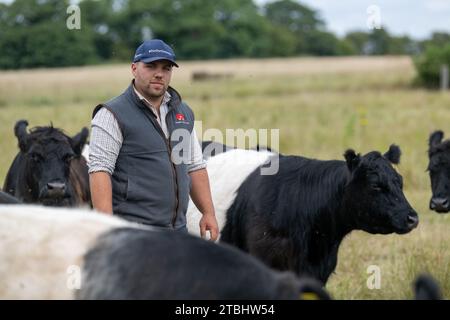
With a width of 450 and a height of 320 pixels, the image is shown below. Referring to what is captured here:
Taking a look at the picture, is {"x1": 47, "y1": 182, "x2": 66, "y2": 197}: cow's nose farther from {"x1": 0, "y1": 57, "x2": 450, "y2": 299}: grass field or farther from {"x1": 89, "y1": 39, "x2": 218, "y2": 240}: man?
{"x1": 0, "y1": 57, "x2": 450, "y2": 299}: grass field

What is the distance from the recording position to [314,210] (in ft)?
24.1

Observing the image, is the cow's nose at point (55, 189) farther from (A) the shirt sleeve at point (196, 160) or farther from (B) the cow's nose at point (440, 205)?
(B) the cow's nose at point (440, 205)

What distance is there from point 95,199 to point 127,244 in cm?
211

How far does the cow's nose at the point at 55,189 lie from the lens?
7945mm

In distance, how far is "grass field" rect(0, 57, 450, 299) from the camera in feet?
29.7

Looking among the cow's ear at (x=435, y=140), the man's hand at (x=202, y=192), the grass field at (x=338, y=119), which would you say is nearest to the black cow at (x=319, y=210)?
the grass field at (x=338, y=119)

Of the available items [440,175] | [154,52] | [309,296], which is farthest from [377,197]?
[309,296]

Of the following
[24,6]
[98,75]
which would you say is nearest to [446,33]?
[98,75]

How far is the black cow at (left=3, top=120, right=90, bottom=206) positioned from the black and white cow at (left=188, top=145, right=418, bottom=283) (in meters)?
1.58

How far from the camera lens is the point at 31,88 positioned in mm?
33656

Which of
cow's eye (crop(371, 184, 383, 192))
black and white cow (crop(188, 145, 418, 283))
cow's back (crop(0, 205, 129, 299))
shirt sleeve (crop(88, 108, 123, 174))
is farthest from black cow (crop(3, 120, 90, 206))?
cow's back (crop(0, 205, 129, 299))

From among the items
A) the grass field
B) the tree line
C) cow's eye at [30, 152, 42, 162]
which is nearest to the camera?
cow's eye at [30, 152, 42, 162]

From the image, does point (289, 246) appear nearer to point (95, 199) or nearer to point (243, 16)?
point (95, 199)

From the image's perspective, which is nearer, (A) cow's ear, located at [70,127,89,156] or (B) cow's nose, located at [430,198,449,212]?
(A) cow's ear, located at [70,127,89,156]
